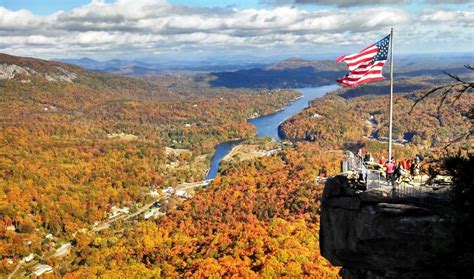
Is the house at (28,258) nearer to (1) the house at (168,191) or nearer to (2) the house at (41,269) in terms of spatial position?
(2) the house at (41,269)

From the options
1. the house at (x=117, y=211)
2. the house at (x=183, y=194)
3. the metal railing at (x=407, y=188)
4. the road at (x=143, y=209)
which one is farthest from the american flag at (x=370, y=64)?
the house at (x=183, y=194)

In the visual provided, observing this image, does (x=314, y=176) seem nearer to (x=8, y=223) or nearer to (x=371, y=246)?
(x=8, y=223)

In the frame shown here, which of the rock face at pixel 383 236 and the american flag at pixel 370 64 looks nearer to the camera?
the rock face at pixel 383 236

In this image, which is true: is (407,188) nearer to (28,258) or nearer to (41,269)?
(41,269)

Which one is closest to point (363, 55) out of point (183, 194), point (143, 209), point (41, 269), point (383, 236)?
point (383, 236)

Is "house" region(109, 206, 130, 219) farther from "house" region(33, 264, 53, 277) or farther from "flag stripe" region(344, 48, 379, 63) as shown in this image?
"flag stripe" region(344, 48, 379, 63)

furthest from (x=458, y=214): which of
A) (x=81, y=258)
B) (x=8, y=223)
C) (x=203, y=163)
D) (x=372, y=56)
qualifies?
(x=203, y=163)
